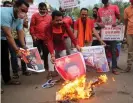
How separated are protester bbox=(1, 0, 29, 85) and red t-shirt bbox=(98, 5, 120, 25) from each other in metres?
2.49

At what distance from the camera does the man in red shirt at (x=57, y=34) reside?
6738mm

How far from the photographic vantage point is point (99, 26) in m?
8.51

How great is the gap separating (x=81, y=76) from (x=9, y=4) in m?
3.21

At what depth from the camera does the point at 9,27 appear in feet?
20.3

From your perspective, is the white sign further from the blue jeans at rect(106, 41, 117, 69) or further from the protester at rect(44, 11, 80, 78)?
the protester at rect(44, 11, 80, 78)

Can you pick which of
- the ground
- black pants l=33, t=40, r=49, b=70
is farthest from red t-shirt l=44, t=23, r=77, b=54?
the ground

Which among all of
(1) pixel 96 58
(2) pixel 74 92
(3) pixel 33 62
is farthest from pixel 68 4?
(2) pixel 74 92

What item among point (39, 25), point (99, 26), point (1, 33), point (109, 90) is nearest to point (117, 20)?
point (99, 26)

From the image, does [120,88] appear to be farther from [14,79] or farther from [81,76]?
[14,79]

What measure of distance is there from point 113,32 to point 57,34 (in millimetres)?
1782

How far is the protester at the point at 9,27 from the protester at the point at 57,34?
596 millimetres

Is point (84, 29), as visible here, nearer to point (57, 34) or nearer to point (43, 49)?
point (43, 49)

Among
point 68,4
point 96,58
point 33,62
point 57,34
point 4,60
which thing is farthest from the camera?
point 68,4

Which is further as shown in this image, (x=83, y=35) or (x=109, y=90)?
(x=83, y=35)
